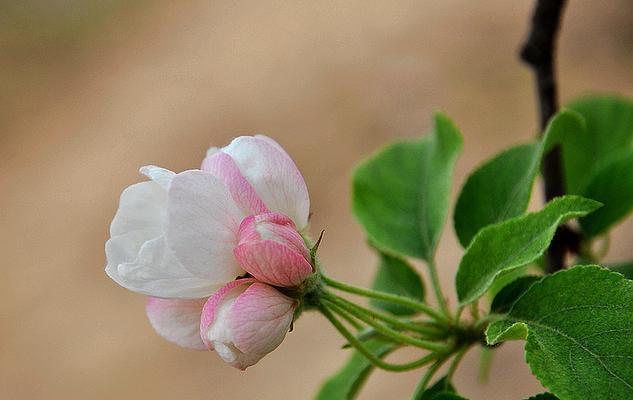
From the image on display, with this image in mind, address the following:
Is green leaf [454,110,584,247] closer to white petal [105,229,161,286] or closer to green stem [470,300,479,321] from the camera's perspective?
green stem [470,300,479,321]

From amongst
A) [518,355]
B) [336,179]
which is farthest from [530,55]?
[336,179]

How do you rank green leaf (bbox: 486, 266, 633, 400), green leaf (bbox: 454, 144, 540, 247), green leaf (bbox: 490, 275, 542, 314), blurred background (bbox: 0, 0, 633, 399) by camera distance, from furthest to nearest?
blurred background (bbox: 0, 0, 633, 399) < green leaf (bbox: 454, 144, 540, 247) < green leaf (bbox: 490, 275, 542, 314) < green leaf (bbox: 486, 266, 633, 400)

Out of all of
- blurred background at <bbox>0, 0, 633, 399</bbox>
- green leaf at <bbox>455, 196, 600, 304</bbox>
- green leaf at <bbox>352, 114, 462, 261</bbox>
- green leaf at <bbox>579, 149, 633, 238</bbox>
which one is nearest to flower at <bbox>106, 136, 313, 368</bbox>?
green leaf at <bbox>455, 196, 600, 304</bbox>

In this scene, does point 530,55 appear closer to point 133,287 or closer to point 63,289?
point 133,287

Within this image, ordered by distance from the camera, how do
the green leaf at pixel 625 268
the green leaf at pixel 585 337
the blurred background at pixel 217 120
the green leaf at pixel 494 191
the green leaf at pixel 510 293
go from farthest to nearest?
1. the blurred background at pixel 217 120
2. the green leaf at pixel 625 268
3. the green leaf at pixel 494 191
4. the green leaf at pixel 510 293
5. the green leaf at pixel 585 337

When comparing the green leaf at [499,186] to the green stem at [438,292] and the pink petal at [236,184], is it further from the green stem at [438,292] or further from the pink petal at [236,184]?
the pink petal at [236,184]

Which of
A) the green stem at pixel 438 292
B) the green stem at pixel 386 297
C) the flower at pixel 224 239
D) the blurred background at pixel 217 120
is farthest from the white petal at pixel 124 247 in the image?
the blurred background at pixel 217 120

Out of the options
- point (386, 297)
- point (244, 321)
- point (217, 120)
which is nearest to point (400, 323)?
point (386, 297)
